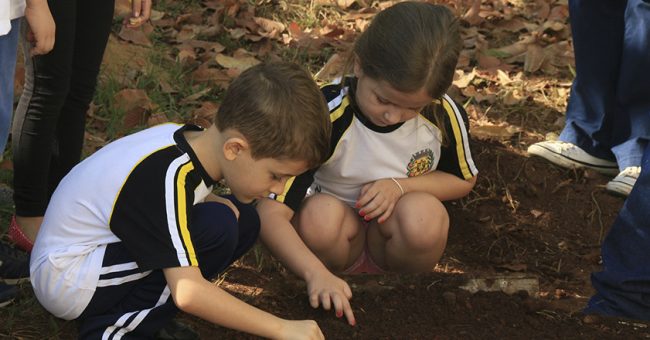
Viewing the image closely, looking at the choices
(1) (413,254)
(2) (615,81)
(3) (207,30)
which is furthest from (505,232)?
(3) (207,30)

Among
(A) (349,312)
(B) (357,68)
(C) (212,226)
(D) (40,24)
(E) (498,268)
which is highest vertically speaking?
(D) (40,24)

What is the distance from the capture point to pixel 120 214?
226 cm

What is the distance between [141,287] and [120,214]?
0.88 feet

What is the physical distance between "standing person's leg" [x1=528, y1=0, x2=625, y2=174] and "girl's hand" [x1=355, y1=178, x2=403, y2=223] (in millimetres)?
1295

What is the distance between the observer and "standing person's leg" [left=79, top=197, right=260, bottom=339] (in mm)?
2379

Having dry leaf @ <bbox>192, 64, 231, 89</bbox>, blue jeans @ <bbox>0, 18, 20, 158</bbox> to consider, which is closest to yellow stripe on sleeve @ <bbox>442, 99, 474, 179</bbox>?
blue jeans @ <bbox>0, 18, 20, 158</bbox>

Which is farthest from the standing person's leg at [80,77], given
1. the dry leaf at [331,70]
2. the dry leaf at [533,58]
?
the dry leaf at [533,58]

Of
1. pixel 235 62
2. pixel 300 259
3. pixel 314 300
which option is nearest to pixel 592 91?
pixel 235 62

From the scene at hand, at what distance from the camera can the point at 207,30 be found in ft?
16.2

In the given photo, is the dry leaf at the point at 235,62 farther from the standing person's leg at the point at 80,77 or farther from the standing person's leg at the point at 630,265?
the standing person's leg at the point at 630,265

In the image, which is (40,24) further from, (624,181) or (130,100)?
(624,181)

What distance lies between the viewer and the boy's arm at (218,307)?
2.22 m

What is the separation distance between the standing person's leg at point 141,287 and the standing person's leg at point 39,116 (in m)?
0.66

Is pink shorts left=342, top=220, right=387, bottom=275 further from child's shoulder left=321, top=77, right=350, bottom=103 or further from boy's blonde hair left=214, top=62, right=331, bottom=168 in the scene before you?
boy's blonde hair left=214, top=62, right=331, bottom=168
